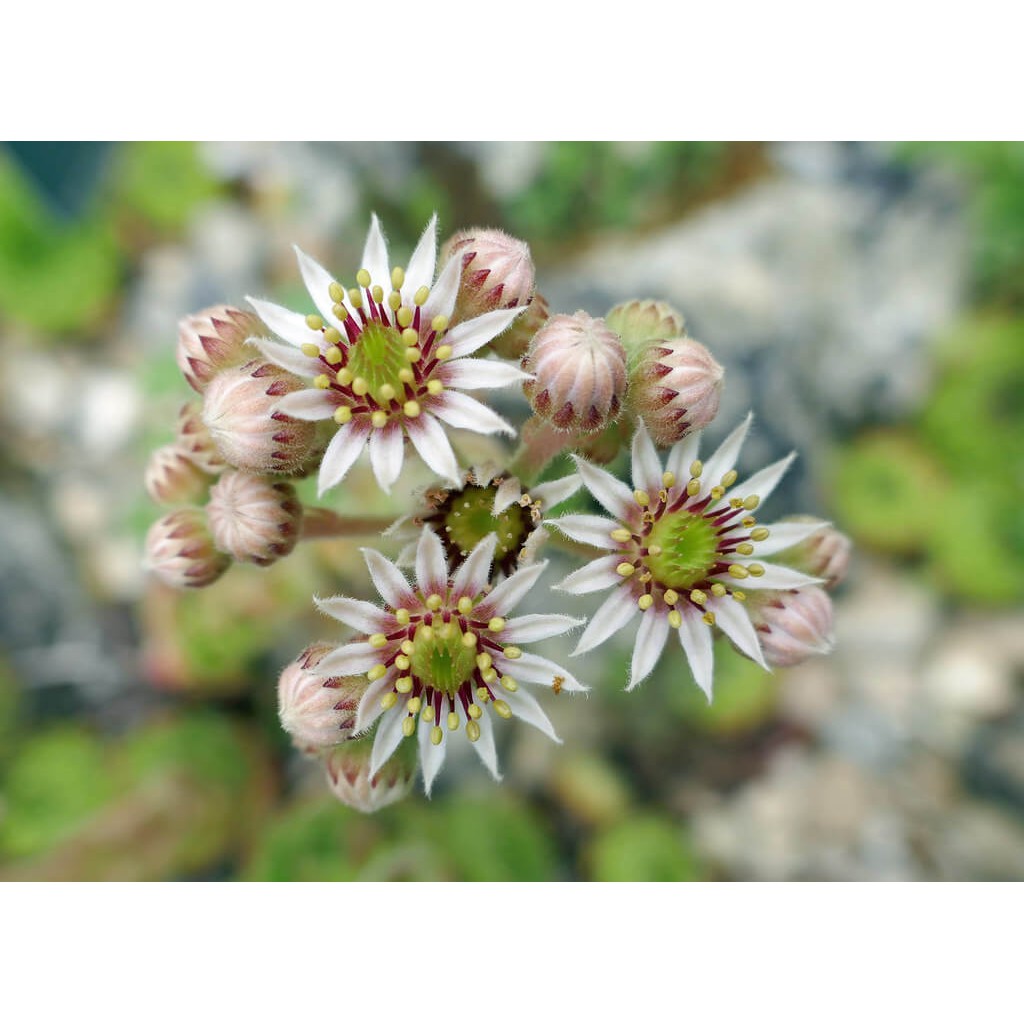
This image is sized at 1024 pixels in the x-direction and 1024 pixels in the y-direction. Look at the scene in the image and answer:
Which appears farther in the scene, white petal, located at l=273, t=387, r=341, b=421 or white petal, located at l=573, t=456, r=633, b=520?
white petal, located at l=573, t=456, r=633, b=520

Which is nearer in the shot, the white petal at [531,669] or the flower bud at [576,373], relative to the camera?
the flower bud at [576,373]

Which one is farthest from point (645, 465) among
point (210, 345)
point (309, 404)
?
point (210, 345)

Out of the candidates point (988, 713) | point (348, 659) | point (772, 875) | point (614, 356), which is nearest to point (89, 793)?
point (348, 659)

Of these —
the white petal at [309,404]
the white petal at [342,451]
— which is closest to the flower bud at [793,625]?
the white petal at [342,451]

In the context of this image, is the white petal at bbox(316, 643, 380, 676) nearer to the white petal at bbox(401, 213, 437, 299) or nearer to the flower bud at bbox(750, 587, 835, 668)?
the white petal at bbox(401, 213, 437, 299)

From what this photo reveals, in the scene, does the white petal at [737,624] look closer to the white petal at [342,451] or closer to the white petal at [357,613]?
the white petal at [357,613]

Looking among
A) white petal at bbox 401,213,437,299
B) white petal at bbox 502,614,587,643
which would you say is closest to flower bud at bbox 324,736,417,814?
white petal at bbox 502,614,587,643

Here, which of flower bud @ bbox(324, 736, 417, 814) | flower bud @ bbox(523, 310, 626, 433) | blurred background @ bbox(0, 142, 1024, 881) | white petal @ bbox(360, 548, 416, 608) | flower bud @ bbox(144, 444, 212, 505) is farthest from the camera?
blurred background @ bbox(0, 142, 1024, 881)
